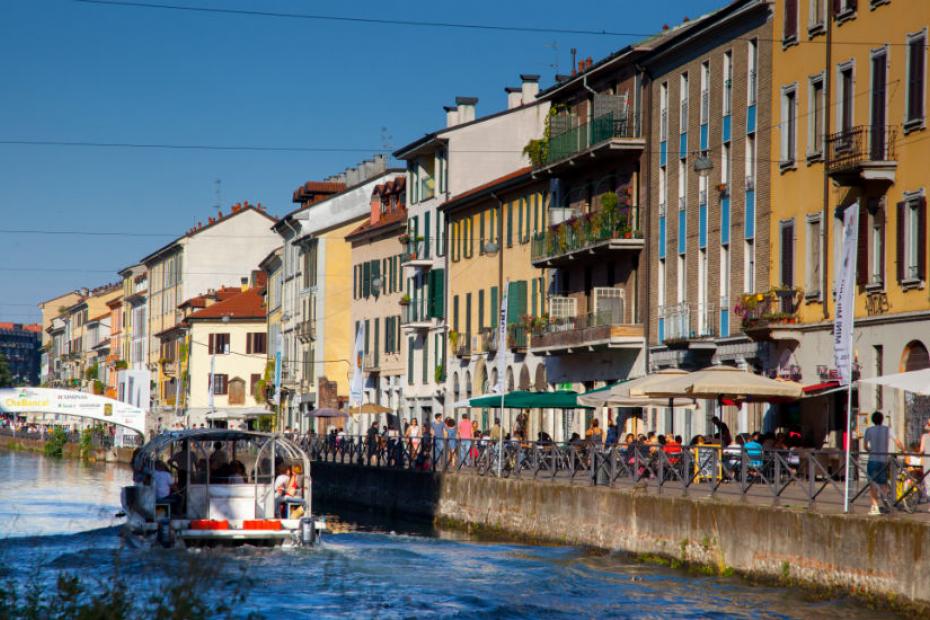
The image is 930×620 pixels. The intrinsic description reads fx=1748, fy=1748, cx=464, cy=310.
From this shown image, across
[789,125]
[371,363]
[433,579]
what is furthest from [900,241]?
[371,363]

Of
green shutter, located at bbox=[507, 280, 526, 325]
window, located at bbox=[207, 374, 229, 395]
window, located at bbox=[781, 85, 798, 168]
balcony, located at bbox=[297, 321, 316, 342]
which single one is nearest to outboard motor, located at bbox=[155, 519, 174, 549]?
window, located at bbox=[781, 85, 798, 168]

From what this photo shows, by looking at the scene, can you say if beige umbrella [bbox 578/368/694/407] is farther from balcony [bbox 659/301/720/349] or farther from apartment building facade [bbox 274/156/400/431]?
apartment building facade [bbox 274/156/400/431]

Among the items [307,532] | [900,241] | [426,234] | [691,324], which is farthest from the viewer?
[426,234]

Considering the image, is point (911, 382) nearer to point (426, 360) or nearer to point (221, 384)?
point (426, 360)

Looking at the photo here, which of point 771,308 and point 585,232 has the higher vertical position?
point 585,232

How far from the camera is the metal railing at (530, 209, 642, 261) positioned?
161 feet

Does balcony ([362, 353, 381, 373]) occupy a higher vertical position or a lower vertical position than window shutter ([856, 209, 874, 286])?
lower

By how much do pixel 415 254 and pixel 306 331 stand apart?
1799 centimetres

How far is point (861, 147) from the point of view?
3522 cm

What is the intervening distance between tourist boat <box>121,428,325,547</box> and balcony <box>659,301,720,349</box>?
1383 centimetres

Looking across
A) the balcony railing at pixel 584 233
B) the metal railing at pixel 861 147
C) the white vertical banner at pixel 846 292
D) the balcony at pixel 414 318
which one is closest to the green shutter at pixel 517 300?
the balcony railing at pixel 584 233

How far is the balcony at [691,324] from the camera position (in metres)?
43.7

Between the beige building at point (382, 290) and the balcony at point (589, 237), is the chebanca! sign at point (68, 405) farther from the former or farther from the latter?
the beige building at point (382, 290)

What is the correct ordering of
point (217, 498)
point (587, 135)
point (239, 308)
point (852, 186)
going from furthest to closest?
point (239, 308)
point (587, 135)
point (852, 186)
point (217, 498)
